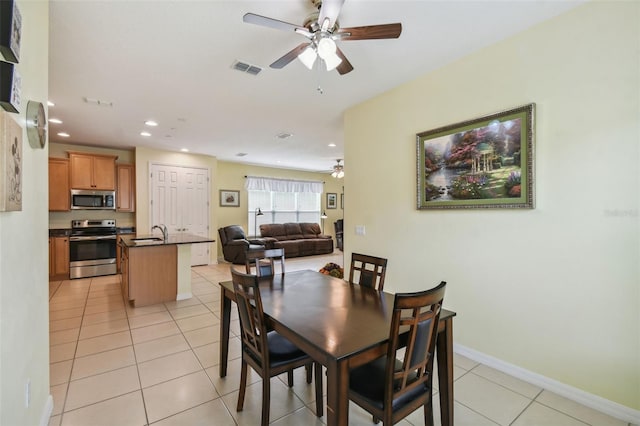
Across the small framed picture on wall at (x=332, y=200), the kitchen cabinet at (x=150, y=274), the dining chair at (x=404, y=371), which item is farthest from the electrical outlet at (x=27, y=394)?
the small framed picture on wall at (x=332, y=200)

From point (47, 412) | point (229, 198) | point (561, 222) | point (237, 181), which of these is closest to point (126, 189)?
point (229, 198)

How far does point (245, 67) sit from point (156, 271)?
3.03 meters

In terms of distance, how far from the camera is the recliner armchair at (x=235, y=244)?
269 inches

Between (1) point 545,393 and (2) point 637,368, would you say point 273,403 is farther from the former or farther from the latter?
(2) point 637,368

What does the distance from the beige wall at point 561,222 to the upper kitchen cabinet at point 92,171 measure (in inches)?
238

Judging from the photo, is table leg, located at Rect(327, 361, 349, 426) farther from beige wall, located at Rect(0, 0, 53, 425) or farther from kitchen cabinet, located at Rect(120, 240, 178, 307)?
kitchen cabinet, located at Rect(120, 240, 178, 307)

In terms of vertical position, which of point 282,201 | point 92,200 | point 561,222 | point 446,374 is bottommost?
point 446,374

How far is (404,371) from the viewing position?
1356 millimetres

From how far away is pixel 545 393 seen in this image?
2.08 meters

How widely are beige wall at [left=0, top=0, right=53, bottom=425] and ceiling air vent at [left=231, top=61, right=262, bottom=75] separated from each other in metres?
1.29

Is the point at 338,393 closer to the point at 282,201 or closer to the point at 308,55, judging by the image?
the point at 308,55

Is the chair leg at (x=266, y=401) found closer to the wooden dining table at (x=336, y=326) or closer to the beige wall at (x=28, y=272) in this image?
the wooden dining table at (x=336, y=326)

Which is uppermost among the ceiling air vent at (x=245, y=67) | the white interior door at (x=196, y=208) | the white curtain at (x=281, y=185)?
the ceiling air vent at (x=245, y=67)

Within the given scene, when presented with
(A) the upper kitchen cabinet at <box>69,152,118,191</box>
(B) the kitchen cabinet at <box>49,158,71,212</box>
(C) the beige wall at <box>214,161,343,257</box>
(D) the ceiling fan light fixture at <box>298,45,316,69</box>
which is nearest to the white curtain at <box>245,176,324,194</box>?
(C) the beige wall at <box>214,161,343,257</box>
